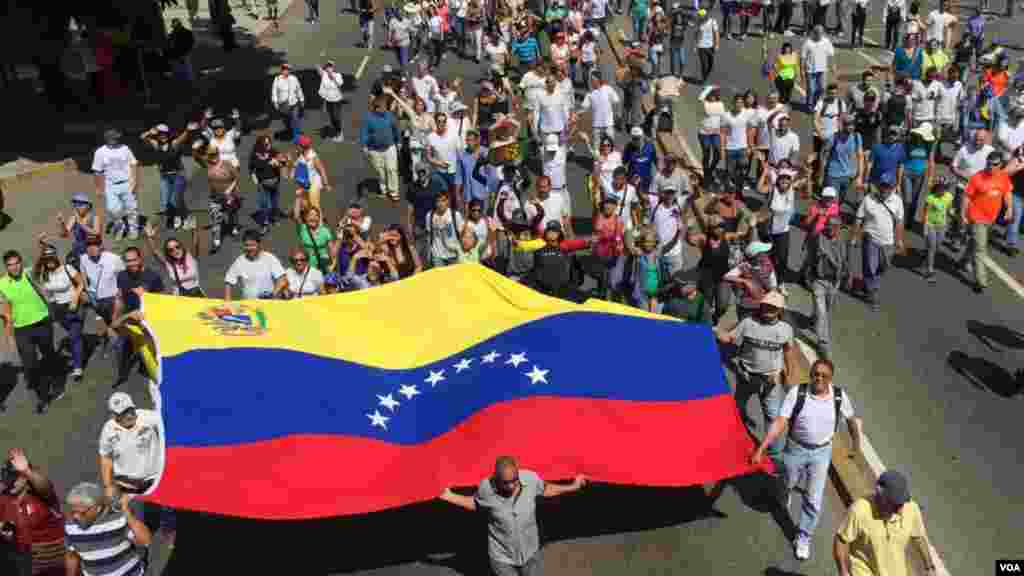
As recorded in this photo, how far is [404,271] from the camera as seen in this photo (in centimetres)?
1232

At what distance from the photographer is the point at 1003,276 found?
14.6 metres

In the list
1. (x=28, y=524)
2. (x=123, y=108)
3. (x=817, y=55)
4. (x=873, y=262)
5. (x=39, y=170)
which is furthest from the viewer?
(x=123, y=108)

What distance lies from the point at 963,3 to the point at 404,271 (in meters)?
28.3

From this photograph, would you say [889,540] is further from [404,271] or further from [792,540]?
[404,271]

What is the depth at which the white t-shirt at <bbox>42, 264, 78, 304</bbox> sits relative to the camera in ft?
40.6

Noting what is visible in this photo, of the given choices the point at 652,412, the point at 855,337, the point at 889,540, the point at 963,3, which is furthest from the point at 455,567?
the point at 963,3

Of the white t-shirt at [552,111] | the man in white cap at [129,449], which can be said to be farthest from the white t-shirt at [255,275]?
the white t-shirt at [552,111]

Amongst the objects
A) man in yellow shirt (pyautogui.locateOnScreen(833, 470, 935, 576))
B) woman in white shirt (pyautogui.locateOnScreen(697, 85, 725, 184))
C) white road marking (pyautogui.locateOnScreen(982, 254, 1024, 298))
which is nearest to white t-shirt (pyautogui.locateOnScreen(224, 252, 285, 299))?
man in yellow shirt (pyautogui.locateOnScreen(833, 470, 935, 576))

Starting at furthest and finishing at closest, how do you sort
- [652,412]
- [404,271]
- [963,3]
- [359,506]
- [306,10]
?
1. [306,10]
2. [963,3]
3. [404,271]
4. [652,412]
5. [359,506]

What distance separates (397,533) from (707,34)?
1706cm

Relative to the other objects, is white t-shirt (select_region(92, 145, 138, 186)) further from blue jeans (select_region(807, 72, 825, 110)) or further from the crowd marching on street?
blue jeans (select_region(807, 72, 825, 110))

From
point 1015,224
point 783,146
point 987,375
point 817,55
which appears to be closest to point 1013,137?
point 1015,224

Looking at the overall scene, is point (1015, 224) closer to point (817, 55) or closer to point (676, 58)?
point (817, 55)

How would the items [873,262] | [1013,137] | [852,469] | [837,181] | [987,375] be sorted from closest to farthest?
[852,469]
[987,375]
[873,262]
[837,181]
[1013,137]
